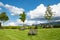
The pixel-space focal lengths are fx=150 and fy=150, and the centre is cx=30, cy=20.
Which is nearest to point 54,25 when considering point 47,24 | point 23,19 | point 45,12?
point 47,24

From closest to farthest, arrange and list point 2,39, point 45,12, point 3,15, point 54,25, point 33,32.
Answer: point 2,39, point 33,32, point 54,25, point 45,12, point 3,15

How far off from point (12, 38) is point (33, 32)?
3.97 metres

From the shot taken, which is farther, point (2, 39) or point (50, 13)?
→ point (50, 13)

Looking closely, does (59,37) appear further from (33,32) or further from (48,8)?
(48,8)

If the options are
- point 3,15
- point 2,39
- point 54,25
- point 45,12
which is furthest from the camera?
point 3,15

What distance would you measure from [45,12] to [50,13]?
1366 millimetres

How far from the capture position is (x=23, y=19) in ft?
128

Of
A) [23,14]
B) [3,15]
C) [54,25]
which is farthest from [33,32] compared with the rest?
[3,15]

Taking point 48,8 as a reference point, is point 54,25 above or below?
below

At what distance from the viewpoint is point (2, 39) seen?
727 inches

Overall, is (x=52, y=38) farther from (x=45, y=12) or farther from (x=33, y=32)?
(x=45, y=12)

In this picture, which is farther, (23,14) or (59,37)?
(23,14)

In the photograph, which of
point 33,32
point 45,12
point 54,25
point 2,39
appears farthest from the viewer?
point 45,12

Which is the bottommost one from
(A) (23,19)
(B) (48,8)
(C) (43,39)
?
(C) (43,39)
